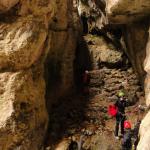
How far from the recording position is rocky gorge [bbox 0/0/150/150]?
51.5ft

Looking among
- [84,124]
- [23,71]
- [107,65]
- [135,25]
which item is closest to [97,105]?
[84,124]

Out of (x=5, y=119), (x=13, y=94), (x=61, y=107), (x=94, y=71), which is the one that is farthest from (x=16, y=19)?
(x=94, y=71)

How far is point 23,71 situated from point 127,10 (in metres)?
5.31

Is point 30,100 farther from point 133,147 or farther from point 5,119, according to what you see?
point 133,147

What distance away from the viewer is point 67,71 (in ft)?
70.1

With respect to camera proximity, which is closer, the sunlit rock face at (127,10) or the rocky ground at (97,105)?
the sunlit rock face at (127,10)

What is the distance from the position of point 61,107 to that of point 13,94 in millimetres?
5008

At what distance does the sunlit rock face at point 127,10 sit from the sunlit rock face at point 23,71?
266 cm

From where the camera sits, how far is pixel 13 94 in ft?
51.4

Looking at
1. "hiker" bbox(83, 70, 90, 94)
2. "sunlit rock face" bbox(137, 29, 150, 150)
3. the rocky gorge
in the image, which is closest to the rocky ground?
the rocky gorge

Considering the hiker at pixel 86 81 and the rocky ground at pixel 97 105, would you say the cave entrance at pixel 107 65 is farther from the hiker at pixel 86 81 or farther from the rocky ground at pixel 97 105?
the hiker at pixel 86 81

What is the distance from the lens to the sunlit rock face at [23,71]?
1555cm

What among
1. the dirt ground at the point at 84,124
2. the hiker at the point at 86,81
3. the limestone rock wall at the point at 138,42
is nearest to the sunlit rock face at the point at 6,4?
the dirt ground at the point at 84,124

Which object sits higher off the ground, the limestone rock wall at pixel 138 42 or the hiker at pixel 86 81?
the limestone rock wall at pixel 138 42
